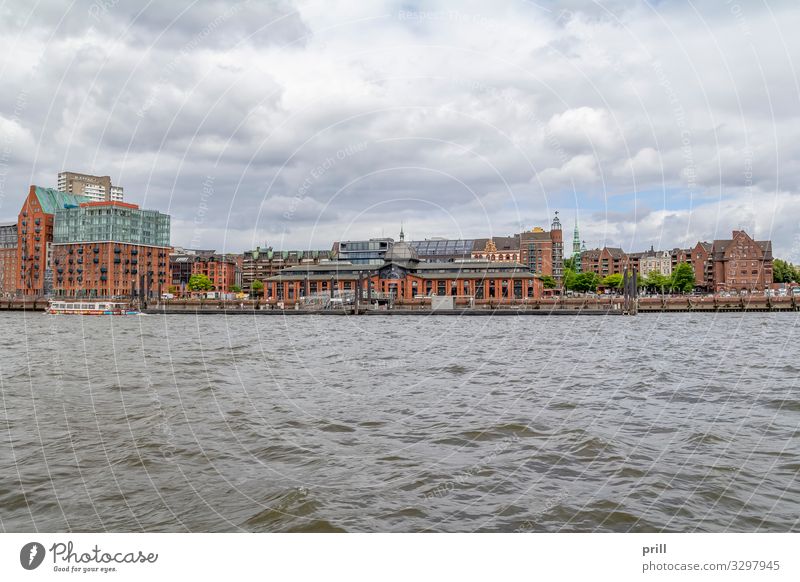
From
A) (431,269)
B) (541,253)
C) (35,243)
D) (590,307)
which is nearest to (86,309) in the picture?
(35,243)

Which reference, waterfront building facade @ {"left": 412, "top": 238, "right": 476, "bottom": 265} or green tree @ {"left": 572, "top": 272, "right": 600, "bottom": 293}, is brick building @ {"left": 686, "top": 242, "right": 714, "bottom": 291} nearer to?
green tree @ {"left": 572, "top": 272, "right": 600, "bottom": 293}

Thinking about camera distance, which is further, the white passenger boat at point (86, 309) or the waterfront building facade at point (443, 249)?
the waterfront building facade at point (443, 249)

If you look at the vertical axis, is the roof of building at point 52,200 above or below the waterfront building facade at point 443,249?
above

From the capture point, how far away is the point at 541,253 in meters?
164

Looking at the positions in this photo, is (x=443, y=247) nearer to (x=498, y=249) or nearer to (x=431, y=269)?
(x=498, y=249)

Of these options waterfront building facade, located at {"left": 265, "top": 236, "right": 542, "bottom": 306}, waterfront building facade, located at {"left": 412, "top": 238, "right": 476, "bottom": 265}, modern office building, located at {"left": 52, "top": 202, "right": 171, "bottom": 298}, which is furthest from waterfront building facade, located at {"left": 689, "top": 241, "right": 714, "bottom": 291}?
modern office building, located at {"left": 52, "top": 202, "right": 171, "bottom": 298}

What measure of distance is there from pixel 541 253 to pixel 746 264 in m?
51.5

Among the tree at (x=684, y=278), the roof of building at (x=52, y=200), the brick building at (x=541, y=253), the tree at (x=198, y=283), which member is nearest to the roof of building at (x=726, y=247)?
the tree at (x=684, y=278)

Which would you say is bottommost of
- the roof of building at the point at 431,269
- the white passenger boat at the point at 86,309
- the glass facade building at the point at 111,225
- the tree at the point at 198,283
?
the white passenger boat at the point at 86,309

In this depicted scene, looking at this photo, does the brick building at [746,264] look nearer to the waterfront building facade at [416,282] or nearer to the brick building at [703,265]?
the brick building at [703,265]

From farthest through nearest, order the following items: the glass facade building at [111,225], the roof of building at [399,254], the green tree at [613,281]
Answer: the green tree at [613,281]
the roof of building at [399,254]
the glass facade building at [111,225]

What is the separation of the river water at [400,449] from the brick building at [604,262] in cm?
16403

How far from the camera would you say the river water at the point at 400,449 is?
26.8 feet
